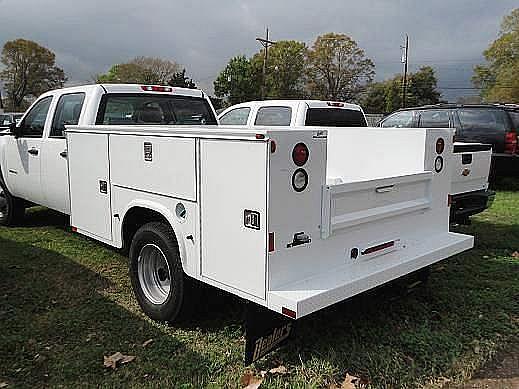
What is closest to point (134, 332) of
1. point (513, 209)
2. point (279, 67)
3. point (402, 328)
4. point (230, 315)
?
point (230, 315)

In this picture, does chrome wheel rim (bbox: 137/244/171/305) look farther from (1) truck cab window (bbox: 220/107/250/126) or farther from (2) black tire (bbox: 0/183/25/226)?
(1) truck cab window (bbox: 220/107/250/126)

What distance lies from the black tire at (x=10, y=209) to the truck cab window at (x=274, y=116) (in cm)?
402

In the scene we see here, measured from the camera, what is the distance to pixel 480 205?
6.29 meters

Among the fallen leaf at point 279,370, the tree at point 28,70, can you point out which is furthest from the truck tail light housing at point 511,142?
the tree at point 28,70

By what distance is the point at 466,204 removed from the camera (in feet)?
20.2

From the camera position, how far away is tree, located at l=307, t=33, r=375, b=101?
68.2 metres

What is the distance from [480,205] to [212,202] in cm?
423

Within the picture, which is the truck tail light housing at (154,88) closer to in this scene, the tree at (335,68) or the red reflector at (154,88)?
the red reflector at (154,88)

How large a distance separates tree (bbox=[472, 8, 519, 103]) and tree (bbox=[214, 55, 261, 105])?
2796 cm

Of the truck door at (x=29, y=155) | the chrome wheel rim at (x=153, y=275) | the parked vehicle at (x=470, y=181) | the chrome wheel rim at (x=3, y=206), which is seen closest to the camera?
the chrome wheel rim at (x=153, y=275)

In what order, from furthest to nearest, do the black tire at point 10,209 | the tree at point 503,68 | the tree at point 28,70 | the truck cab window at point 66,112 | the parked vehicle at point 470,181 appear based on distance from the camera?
the tree at point 28,70, the tree at point 503,68, the black tire at point 10,209, the parked vehicle at point 470,181, the truck cab window at point 66,112

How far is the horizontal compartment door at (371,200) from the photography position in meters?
3.32

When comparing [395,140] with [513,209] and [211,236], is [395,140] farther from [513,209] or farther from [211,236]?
[513,209]

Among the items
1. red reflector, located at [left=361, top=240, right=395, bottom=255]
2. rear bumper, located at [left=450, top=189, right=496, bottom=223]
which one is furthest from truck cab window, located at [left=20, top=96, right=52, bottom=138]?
rear bumper, located at [left=450, top=189, right=496, bottom=223]
